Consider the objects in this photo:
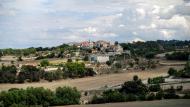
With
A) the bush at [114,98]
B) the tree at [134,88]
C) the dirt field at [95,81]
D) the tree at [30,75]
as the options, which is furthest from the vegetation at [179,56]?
the bush at [114,98]

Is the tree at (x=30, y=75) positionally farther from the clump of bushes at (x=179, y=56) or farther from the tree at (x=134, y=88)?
the clump of bushes at (x=179, y=56)

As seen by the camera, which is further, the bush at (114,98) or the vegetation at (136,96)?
the bush at (114,98)

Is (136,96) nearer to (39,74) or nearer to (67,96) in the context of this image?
(67,96)

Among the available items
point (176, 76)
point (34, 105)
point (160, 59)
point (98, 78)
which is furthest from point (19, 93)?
point (160, 59)

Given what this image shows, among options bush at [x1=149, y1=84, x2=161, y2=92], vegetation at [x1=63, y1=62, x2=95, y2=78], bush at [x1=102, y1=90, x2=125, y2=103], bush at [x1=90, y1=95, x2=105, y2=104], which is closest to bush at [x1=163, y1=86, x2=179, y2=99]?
bush at [x1=149, y1=84, x2=161, y2=92]

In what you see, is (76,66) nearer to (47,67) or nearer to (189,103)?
(47,67)

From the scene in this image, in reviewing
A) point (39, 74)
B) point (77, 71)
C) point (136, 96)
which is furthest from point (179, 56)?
point (136, 96)

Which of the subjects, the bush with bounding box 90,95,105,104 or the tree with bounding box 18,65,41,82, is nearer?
the bush with bounding box 90,95,105,104

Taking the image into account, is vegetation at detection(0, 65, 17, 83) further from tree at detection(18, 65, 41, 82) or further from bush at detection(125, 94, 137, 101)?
bush at detection(125, 94, 137, 101)

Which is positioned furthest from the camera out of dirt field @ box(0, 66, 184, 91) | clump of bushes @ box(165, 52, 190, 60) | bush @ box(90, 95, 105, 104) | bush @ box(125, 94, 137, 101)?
clump of bushes @ box(165, 52, 190, 60)
